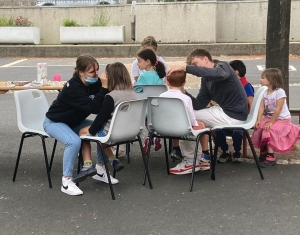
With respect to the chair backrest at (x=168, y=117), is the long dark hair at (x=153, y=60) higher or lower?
higher

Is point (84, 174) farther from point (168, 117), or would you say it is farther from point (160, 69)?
point (160, 69)

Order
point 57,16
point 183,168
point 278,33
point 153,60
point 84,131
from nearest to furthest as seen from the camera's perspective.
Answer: point 84,131
point 183,168
point 153,60
point 278,33
point 57,16

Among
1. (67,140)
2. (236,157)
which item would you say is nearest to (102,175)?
(67,140)

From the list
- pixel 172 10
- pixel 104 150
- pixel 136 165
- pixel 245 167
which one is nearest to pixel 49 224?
pixel 104 150

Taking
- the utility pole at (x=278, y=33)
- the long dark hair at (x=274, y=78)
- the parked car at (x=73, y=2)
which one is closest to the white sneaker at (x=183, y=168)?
the long dark hair at (x=274, y=78)

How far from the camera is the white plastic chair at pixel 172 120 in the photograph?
5.49m

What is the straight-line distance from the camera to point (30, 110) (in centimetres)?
611

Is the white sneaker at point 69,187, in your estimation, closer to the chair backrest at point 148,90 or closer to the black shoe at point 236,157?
the chair backrest at point 148,90

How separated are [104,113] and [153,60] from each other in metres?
1.65

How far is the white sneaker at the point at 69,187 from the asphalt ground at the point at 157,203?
0.08 metres

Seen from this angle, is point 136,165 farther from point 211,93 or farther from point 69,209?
point 69,209

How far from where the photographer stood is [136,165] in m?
6.41

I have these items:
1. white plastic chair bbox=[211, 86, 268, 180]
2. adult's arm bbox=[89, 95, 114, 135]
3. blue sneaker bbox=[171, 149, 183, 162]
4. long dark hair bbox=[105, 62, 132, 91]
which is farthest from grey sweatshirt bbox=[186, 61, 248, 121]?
adult's arm bbox=[89, 95, 114, 135]

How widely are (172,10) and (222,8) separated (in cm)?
201
